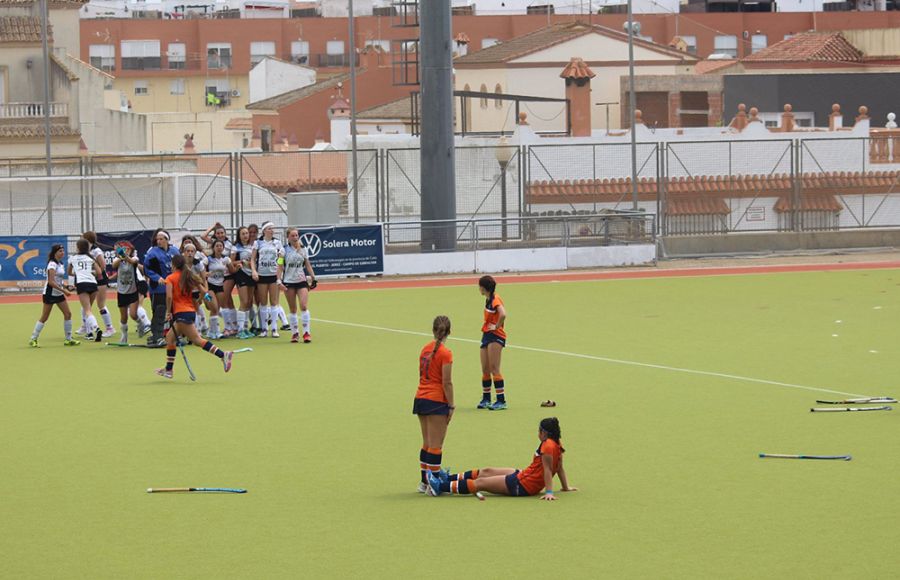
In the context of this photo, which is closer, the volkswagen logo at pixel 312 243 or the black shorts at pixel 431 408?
the black shorts at pixel 431 408

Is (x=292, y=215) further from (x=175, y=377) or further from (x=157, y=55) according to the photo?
(x=157, y=55)

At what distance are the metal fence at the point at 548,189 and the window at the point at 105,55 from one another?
41.1 meters

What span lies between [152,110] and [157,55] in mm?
4089

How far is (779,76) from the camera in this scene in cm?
6694

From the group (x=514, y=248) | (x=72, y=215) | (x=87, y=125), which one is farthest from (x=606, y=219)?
(x=87, y=125)

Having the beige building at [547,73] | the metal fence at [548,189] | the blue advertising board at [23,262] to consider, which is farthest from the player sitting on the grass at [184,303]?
the beige building at [547,73]

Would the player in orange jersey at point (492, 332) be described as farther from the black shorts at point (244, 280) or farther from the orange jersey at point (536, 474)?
the black shorts at point (244, 280)

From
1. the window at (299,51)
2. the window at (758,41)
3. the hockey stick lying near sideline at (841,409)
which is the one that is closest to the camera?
the hockey stick lying near sideline at (841,409)

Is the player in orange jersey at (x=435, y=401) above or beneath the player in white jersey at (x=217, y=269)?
A: beneath

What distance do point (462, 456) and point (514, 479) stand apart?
199cm

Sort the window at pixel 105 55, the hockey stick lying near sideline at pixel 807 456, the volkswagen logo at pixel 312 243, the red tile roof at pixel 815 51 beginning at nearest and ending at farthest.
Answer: the hockey stick lying near sideline at pixel 807 456 < the volkswagen logo at pixel 312 243 < the red tile roof at pixel 815 51 < the window at pixel 105 55

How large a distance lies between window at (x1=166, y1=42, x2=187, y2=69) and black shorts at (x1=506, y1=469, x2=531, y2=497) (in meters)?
85.9

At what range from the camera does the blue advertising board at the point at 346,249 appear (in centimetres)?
3700

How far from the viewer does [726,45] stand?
96.5 meters
